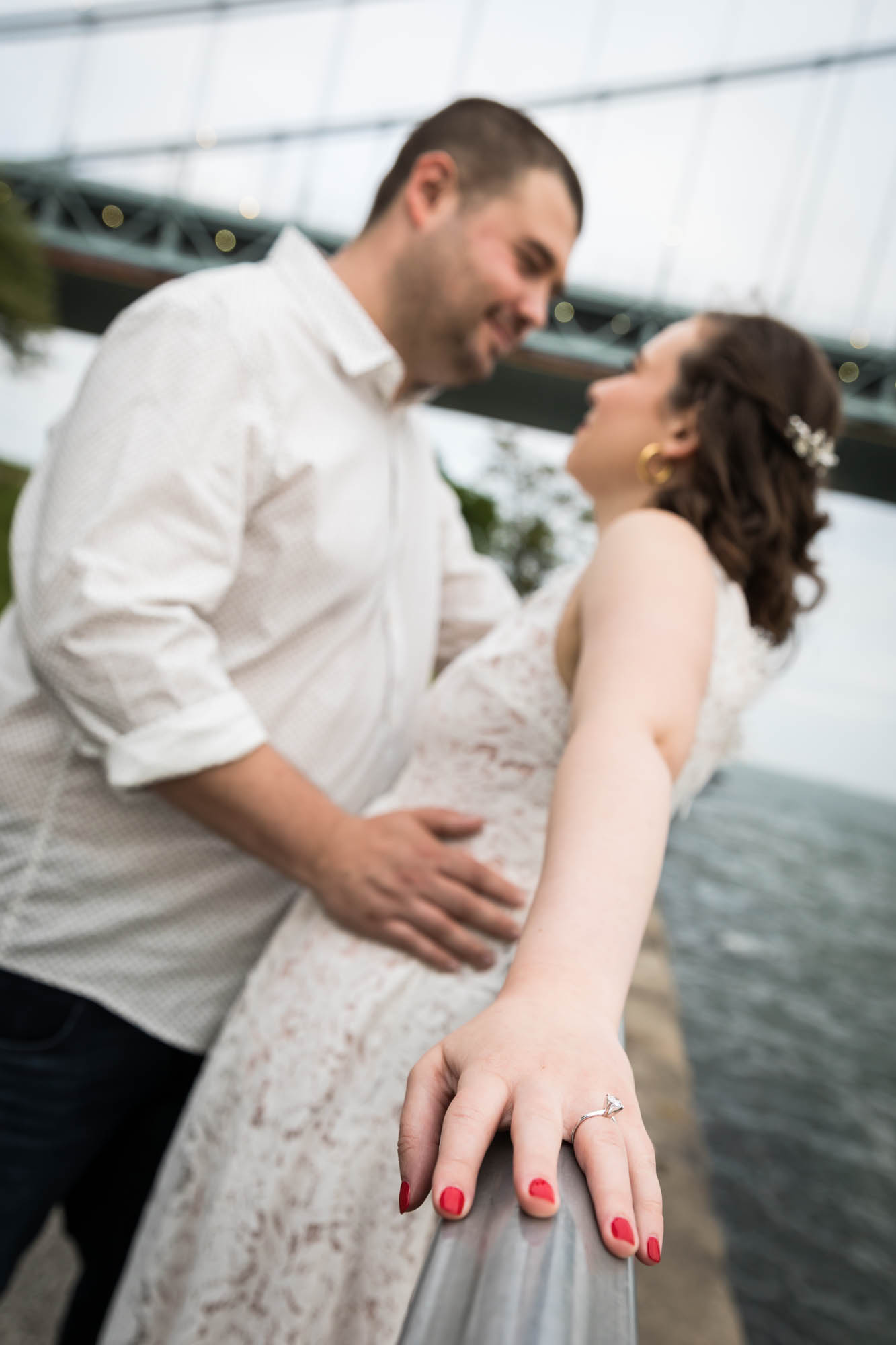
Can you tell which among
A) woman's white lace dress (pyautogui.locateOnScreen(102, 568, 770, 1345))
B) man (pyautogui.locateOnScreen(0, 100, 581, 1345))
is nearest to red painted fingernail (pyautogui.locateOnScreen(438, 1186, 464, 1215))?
woman's white lace dress (pyautogui.locateOnScreen(102, 568, 770, 1345))

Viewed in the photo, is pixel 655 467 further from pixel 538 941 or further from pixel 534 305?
pixel 538 941

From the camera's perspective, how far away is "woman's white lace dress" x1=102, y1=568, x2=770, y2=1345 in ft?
2.64

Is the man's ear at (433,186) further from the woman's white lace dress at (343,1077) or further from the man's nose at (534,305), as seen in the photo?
the woman's white lace dress at (343,1077)

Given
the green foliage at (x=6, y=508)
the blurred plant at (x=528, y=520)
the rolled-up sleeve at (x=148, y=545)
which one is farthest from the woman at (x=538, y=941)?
the blurred plant at (x=528, y=520)

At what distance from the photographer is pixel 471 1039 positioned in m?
0.48

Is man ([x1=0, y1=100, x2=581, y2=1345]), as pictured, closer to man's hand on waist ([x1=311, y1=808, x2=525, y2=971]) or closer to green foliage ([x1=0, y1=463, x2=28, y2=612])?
man's hand on waist ([x1=311, y1=808, x2=525, y2=971])

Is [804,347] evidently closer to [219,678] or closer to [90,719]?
[219,678]

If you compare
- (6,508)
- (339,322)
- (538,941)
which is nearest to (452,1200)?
(538,941)

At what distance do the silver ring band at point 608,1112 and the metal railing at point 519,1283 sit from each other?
0.06 metres

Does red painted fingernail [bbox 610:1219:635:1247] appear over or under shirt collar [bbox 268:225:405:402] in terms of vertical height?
under

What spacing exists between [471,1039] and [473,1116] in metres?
0.07

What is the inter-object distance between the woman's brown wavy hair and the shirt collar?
423 mm

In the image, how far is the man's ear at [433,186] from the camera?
5.02 ft

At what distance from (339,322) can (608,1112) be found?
1.18 meters
